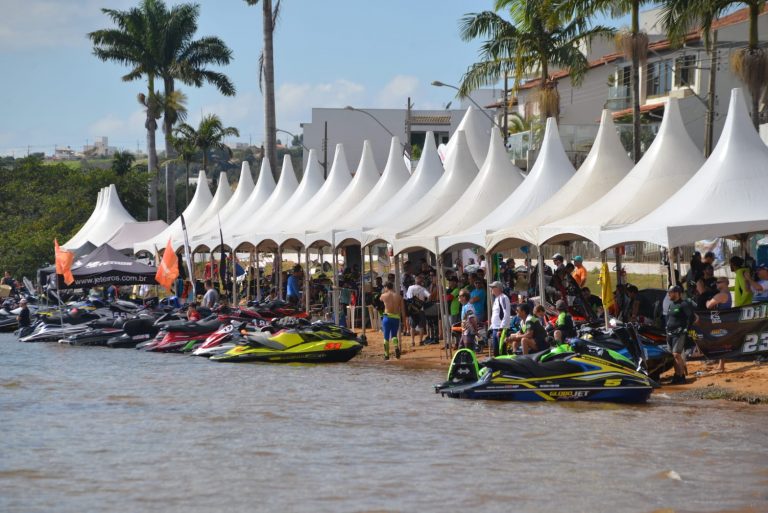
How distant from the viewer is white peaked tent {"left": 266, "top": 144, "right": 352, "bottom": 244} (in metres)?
35.5

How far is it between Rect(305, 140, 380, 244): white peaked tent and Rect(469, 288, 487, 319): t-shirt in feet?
30.4

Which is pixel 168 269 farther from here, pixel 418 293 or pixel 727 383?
pixel 727 383

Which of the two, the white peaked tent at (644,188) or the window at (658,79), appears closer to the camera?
the white peaked tent at (644,188)

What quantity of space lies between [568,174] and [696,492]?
14.7m

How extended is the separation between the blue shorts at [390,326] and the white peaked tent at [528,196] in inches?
72.3

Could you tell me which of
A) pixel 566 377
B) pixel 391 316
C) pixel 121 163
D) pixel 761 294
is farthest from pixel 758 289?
pixel 121 163

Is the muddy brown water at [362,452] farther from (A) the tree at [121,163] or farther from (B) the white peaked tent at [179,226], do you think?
(A) the tree at [121,163]

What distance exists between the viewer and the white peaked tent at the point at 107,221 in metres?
54.9

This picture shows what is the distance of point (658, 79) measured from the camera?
5947cm

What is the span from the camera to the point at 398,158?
34875 millimetres

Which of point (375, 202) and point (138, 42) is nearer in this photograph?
point (375, 202)

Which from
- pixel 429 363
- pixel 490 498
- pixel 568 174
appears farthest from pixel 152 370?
pixel 490 498

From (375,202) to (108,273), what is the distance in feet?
28.5

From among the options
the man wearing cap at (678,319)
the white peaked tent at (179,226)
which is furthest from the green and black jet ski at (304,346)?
the white peaked tent at (179,226)
